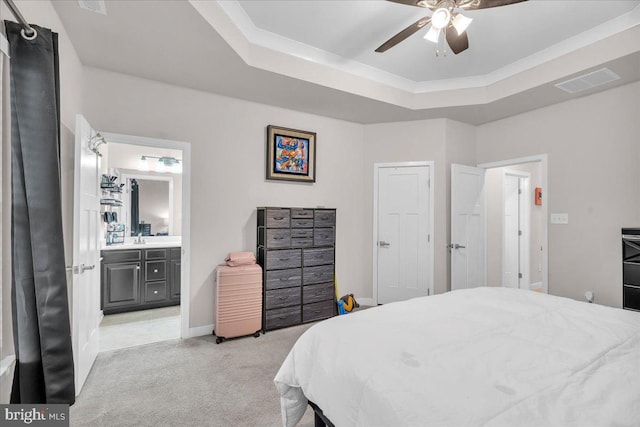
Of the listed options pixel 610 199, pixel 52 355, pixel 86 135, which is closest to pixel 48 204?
pixel 52 355

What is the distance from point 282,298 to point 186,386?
139 cm

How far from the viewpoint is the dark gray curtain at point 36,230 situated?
150 centimetres

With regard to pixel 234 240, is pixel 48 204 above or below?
above

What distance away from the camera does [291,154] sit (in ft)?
13.3

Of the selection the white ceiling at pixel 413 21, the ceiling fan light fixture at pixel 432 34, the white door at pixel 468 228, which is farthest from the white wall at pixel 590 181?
the ceiling fan light fixture at pixel 432 34

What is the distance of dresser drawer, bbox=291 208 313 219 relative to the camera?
3697mm

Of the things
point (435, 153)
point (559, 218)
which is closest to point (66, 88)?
point (435, 153)

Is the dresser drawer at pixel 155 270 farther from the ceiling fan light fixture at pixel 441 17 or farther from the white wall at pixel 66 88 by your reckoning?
the ceiling fan light fixture at pixel 441 17

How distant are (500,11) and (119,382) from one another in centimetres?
421

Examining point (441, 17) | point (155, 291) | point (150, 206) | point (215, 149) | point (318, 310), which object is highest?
point (441, 17)

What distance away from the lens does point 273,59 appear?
3.07 metres

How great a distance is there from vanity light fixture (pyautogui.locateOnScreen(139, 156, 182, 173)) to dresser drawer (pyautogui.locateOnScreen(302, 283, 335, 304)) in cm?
301

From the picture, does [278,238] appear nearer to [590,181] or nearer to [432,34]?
[432,34]

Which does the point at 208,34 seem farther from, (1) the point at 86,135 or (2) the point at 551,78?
(2) the point at 551,78
